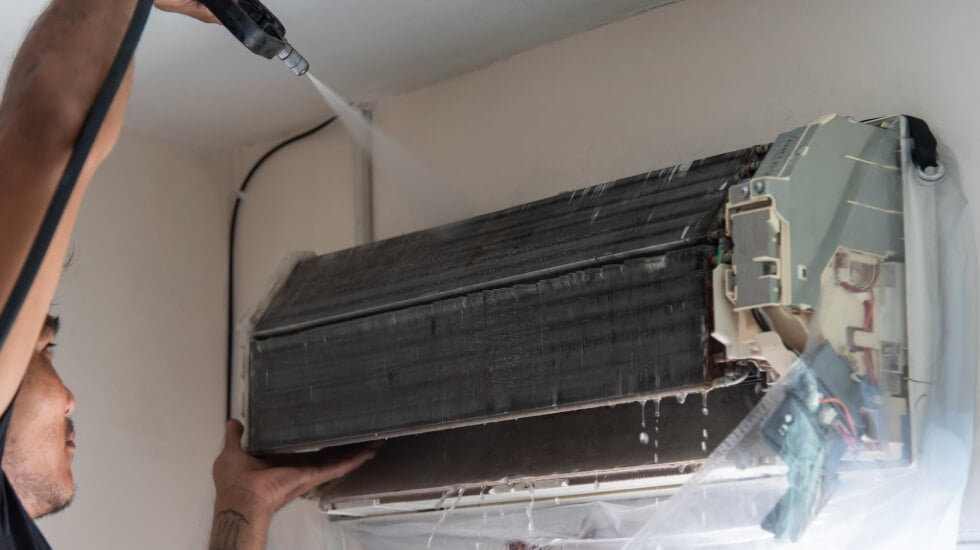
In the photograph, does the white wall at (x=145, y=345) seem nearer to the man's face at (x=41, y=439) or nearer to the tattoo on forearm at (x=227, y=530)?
the tattoo on forearm at (x=227, y=530)

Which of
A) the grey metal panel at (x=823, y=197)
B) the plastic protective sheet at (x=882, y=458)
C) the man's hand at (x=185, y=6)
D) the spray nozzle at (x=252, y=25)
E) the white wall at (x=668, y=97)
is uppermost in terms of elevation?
the white wall at (x=668, y=97)

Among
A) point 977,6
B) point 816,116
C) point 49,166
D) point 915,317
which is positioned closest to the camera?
point 49,166

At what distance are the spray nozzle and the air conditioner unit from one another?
1.49 feet

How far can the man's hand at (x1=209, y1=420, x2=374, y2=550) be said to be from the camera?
1742 millimetres

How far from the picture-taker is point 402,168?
2.10 metres

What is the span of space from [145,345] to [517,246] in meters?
1.02

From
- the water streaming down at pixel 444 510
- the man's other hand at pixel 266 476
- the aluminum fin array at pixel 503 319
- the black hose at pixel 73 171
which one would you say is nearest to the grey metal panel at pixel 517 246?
the aluminum fin array at pixel 503 319

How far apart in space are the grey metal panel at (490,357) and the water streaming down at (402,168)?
416 millimetres

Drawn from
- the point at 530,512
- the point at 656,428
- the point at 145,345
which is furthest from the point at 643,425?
the point at 145,345

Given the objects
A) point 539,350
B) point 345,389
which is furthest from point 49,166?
point 345,389

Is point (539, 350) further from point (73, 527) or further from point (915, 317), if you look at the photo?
point (73, 527)

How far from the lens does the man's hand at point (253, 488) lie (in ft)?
5.72

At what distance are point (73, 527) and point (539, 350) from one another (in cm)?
107

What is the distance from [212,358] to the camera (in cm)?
234
